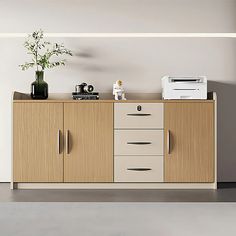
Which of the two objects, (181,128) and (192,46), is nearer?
(181,128)

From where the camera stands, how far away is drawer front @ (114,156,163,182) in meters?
5.00

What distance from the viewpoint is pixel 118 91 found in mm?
5242

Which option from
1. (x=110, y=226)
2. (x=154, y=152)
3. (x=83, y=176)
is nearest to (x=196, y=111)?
(x=154, y=152)

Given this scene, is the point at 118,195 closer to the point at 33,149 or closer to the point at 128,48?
the point at 33,149

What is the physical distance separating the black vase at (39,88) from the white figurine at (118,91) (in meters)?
0.74

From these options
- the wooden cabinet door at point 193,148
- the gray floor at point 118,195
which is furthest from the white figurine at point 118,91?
the gray floor at point 118,195

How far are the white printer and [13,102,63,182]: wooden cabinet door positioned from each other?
123 cm

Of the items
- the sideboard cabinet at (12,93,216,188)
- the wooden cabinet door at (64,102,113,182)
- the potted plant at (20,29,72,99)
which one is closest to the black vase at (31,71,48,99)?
the potted plant at (20,29,72,99)

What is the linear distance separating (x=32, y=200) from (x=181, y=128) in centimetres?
168

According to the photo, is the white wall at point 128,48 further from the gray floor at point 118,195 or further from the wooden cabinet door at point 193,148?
the gray floor at point 118,195

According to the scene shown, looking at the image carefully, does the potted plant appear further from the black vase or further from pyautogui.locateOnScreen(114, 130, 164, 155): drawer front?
pyautogui.locateOnScreen(114, 130, 164, 155): drawer front

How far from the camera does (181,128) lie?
501 centimetres

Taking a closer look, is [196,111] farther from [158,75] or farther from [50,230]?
[50,230]

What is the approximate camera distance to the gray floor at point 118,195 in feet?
14.4
